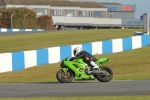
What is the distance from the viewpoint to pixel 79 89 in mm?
13172

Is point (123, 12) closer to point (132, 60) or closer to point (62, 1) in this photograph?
point (62, 1)

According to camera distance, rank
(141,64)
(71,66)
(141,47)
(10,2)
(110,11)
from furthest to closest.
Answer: (110,11)
(10,2)
(141,47)
(141,64)
(71,66)

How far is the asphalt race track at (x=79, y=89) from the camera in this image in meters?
12.2

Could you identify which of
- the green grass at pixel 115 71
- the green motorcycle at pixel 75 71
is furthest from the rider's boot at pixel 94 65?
the green grass at pixel 115 71

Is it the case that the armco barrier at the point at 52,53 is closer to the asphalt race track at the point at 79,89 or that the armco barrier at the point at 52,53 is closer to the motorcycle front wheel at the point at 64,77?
the motorcycle front wheel at the point at 64,77

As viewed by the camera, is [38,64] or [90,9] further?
[90,9]

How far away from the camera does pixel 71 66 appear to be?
49.7 feet

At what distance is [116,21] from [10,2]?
17151 mm

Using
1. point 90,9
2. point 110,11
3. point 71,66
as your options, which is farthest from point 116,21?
point 71,66

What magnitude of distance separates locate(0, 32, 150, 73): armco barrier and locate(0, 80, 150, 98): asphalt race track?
19.5 feet

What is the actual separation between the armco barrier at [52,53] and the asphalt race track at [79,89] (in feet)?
19.5

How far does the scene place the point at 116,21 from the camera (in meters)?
89.3

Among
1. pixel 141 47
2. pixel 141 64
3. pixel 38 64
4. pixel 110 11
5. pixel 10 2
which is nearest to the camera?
pixel 141 64

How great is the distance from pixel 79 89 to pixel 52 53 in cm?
1015
